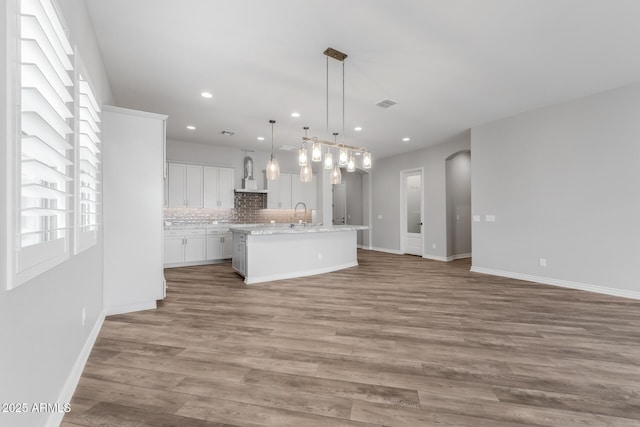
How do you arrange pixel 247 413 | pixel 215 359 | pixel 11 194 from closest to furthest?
pixel 11 194
pixel 247 413
pixel 215 359

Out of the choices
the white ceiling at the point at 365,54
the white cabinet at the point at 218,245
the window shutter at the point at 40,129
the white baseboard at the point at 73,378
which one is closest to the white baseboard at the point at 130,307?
the white baseboard at the point at 73,378

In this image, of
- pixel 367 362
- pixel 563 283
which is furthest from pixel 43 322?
pixel 563 283

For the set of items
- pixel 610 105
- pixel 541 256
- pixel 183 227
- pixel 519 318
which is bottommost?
pixel 519 318

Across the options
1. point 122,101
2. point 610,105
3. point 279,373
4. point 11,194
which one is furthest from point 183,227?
point 610,105

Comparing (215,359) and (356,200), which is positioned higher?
(356,200)

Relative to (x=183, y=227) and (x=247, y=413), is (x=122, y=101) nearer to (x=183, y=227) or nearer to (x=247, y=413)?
(x=183, y=227)

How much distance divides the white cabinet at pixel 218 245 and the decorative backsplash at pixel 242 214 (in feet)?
2.05

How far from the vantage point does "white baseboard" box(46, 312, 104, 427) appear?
156 centimetres

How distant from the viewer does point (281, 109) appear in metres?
4.99

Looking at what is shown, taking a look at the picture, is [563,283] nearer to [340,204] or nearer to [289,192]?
[289,192]

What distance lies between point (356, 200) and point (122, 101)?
751 centimetres

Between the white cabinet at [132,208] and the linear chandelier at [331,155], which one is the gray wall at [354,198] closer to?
the linear chandelier at [331,155]

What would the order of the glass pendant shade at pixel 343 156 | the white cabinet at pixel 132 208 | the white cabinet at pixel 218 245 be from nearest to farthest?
the white cabinet at pixel 132 208
the glass pendant shade at pixel 343 156
the white cabinet at pixel 218 245

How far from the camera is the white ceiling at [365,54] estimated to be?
103 inches
